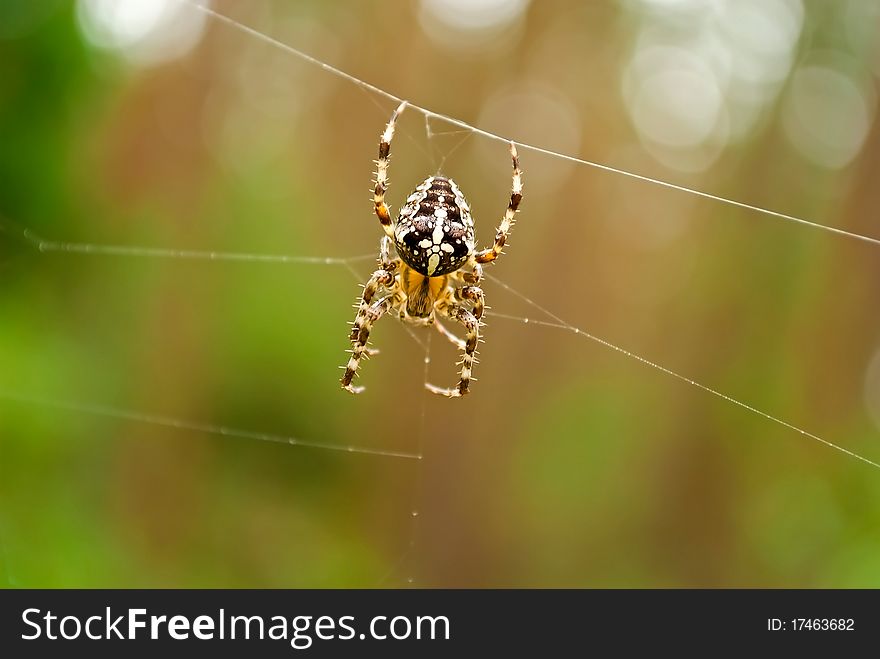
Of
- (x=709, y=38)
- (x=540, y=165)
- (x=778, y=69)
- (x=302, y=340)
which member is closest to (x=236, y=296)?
(x=302, y=340)

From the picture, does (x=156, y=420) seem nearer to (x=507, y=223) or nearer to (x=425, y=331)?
(x=425, y=331)

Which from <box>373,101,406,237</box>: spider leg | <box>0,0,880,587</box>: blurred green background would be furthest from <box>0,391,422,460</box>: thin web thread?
<box>373,101,406,237</box>: spider leg

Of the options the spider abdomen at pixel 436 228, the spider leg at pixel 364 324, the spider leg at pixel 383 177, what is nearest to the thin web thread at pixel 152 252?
the spider leg at pixel 364 324

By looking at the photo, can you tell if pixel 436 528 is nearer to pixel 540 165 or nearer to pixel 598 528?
pixel 598 528

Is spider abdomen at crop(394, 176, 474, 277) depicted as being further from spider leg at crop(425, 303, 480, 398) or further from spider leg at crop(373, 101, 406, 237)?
spider leg at crop(425, 303, 480, 398)

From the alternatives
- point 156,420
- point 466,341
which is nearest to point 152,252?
point 156,420

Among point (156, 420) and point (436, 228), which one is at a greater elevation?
point (156, 420)

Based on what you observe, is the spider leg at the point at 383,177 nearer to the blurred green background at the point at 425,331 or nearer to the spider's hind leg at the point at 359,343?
the spider's hind leg at the point at 359,343

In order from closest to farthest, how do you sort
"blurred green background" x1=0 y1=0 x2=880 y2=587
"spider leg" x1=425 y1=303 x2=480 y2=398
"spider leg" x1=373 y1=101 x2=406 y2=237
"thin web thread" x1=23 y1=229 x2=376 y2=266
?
"spider leg" x1=373 y1=101 x2=406 y2=237
"spider leg" x1=425 y1=303 x2=480 y2=398
"thin web thread" x1=23 y1=229 x2=376 y2=266
"blurred green background" x1=0 y1=0 x2=880 y2=587
